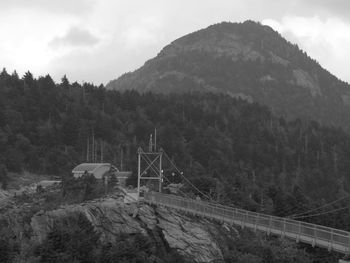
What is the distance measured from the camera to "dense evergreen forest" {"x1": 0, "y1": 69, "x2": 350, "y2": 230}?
8881cm

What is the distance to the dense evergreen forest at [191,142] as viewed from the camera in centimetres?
8881

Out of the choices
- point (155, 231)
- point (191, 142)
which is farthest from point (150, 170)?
point (155, 231)

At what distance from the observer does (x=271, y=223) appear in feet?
174

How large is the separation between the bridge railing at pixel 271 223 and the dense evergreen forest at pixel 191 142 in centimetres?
1599

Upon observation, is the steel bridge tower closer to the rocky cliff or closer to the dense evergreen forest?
the dense evergreen forest

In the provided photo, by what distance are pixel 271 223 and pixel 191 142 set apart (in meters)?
63.7

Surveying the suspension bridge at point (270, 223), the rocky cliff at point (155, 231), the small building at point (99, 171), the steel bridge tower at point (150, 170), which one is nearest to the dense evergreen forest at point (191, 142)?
the steel bridge tower at point (150, 170)

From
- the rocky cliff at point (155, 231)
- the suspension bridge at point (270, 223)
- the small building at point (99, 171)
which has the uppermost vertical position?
the small building at point (99, 171)

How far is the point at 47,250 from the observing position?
58156 millimetres

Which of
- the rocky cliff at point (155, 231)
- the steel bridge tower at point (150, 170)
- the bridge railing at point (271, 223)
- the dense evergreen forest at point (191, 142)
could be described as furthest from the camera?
the dense evergreen forest at point (191, 142)

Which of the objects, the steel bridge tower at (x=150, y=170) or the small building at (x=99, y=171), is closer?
the steel bridge tower at (x=150, y=170)

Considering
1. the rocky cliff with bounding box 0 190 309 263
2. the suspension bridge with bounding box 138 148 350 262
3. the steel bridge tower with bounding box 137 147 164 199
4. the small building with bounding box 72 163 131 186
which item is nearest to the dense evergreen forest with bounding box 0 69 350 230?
the steel bridge tower with bounding box 137 147 164 199

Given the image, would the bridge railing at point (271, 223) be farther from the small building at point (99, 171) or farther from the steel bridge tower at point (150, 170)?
the small building at point (99, 171)

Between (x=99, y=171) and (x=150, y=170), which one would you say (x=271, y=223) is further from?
(x=150, y=170)
